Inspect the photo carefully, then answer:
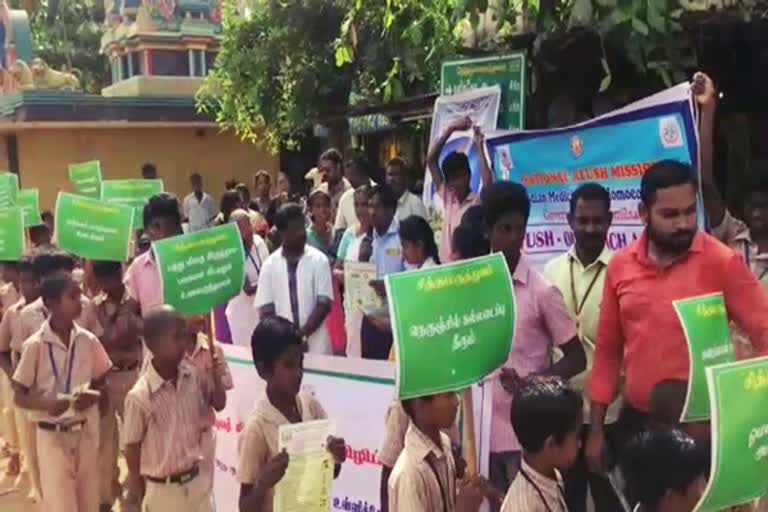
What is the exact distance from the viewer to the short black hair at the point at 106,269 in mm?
5941

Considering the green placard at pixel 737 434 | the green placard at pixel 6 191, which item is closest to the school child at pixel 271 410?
the green placard at pixel 737 434

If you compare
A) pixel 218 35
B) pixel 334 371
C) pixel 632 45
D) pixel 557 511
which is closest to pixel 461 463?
pixel 557 511

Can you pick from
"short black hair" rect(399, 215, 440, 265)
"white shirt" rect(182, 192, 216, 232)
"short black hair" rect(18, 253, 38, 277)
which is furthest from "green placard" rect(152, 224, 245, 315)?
"white shirt" rect(182, 192, 216, 232)

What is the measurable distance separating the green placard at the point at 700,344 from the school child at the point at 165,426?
213cm

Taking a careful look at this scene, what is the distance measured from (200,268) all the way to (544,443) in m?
2.35

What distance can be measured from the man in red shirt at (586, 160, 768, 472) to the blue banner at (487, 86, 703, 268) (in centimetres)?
122

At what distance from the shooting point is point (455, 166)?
5.79 m

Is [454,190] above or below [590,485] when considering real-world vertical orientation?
above

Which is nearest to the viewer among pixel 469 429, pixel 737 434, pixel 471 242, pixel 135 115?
pixel 737 434

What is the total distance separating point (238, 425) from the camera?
539 cm

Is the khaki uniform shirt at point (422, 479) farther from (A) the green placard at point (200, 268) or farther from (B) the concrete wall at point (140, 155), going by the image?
(B) the concrete wall at point (140, 155)

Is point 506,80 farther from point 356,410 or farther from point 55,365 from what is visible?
point 55,365

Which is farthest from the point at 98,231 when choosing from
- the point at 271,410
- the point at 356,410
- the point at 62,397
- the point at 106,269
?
the point at 271,410

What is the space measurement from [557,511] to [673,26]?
3371 millimetres
